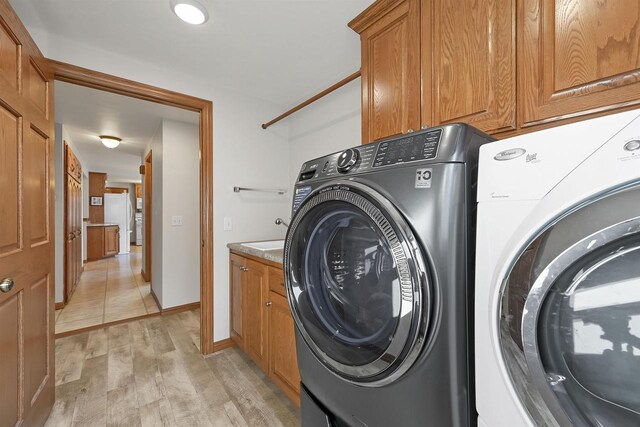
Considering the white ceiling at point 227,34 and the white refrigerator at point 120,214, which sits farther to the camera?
the white refrigerator at point 120,214

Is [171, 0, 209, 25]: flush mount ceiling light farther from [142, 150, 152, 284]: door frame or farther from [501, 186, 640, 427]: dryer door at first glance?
[142, 150, 152, 284]: door frame

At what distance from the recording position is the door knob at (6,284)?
1.11 m

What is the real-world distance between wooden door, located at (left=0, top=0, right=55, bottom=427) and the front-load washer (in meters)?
1.75

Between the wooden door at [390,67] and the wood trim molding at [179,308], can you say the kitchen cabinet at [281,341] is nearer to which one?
the wooden door at [390,67]

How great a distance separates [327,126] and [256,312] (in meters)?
1.58

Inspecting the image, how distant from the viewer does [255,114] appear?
8.55 ft

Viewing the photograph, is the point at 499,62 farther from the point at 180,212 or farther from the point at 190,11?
the point at 180,212

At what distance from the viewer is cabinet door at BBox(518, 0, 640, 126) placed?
0.73 meters

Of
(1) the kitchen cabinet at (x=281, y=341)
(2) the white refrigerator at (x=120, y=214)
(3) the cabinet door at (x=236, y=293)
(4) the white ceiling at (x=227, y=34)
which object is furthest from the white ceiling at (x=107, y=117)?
(2) the white refrigerator at (x=120, y=214)

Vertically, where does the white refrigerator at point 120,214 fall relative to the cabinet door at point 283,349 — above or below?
above

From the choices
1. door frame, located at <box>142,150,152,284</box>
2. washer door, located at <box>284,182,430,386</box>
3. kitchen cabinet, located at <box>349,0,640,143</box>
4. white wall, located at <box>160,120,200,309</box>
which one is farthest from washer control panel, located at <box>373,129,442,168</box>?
door frame, located at <box>142,150,152,284</box>

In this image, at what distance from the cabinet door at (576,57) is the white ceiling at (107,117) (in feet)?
9.93

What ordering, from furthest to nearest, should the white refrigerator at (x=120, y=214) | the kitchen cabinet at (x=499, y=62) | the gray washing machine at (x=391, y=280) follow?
1. the white refrigerator at (x=120, y=214)
2. the kitchen cabinet at (x=499, y=62)
3. the gray washing machine at (x=391, y=280)

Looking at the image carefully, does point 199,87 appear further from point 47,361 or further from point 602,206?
point 602,206
